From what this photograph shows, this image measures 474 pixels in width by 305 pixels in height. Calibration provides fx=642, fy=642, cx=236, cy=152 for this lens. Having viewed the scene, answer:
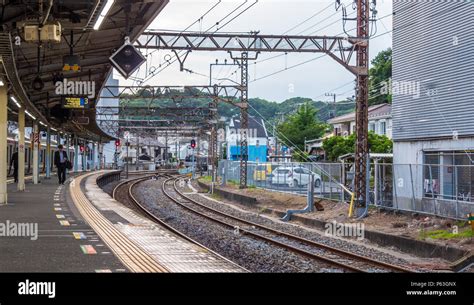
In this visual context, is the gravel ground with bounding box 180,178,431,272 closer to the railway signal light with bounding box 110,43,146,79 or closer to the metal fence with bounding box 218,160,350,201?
the metal fence with bounding box 218,160,350,201

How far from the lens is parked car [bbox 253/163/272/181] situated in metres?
34.7

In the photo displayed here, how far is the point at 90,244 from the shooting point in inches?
436

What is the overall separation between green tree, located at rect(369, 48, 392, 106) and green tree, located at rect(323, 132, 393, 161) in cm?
1934

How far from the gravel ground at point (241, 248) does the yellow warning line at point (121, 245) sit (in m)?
2.55

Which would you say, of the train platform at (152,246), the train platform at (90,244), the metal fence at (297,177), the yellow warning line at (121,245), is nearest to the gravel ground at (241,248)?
the train platform at (152,246)

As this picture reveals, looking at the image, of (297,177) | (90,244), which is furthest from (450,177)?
(90,244)

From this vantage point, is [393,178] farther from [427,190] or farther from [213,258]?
[213,258]

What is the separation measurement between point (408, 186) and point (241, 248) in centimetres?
721

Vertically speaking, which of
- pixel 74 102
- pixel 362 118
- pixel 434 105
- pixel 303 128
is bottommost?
pixel 362 118

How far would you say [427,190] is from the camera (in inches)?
834

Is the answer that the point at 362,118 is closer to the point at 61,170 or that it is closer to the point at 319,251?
the point at 319,251

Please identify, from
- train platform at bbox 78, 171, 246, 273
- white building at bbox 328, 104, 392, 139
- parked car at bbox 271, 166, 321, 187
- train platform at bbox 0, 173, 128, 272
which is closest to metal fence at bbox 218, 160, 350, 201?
parked car at bbox 271, 166, 321, 187

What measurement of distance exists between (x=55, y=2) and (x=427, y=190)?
13150 millimetres
